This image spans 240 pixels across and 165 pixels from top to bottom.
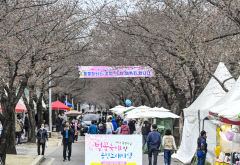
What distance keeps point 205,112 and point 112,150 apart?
4748 millimetres

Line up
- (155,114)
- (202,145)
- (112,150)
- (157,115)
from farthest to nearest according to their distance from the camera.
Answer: (155,114) < (157,115) < (202,145) < (112,150)

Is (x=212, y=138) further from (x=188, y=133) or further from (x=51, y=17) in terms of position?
(x=51, y=17)

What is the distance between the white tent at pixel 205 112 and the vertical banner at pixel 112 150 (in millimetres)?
4130

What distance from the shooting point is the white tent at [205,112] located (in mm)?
17375

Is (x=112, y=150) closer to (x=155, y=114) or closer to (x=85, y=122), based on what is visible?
(x=155, y=114)

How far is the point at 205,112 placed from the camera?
55.2 feet

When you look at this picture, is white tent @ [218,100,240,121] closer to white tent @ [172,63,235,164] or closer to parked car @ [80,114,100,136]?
white tent @ [172,63,235,164]

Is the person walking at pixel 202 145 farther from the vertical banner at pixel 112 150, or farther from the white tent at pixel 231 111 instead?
the white tent at pixel 231 111

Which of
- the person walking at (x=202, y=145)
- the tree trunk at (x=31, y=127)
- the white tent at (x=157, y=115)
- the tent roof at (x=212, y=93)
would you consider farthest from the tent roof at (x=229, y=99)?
the tree trunk at (x=31, y=127)

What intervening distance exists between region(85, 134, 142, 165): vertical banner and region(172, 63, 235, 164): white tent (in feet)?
13.5

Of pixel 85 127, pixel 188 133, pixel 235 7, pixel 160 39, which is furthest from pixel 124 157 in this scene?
pixel 85 127

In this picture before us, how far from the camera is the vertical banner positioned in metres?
13.2

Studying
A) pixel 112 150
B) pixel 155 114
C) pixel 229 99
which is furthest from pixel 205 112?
pixel 155 114

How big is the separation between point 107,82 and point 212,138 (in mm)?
36616
